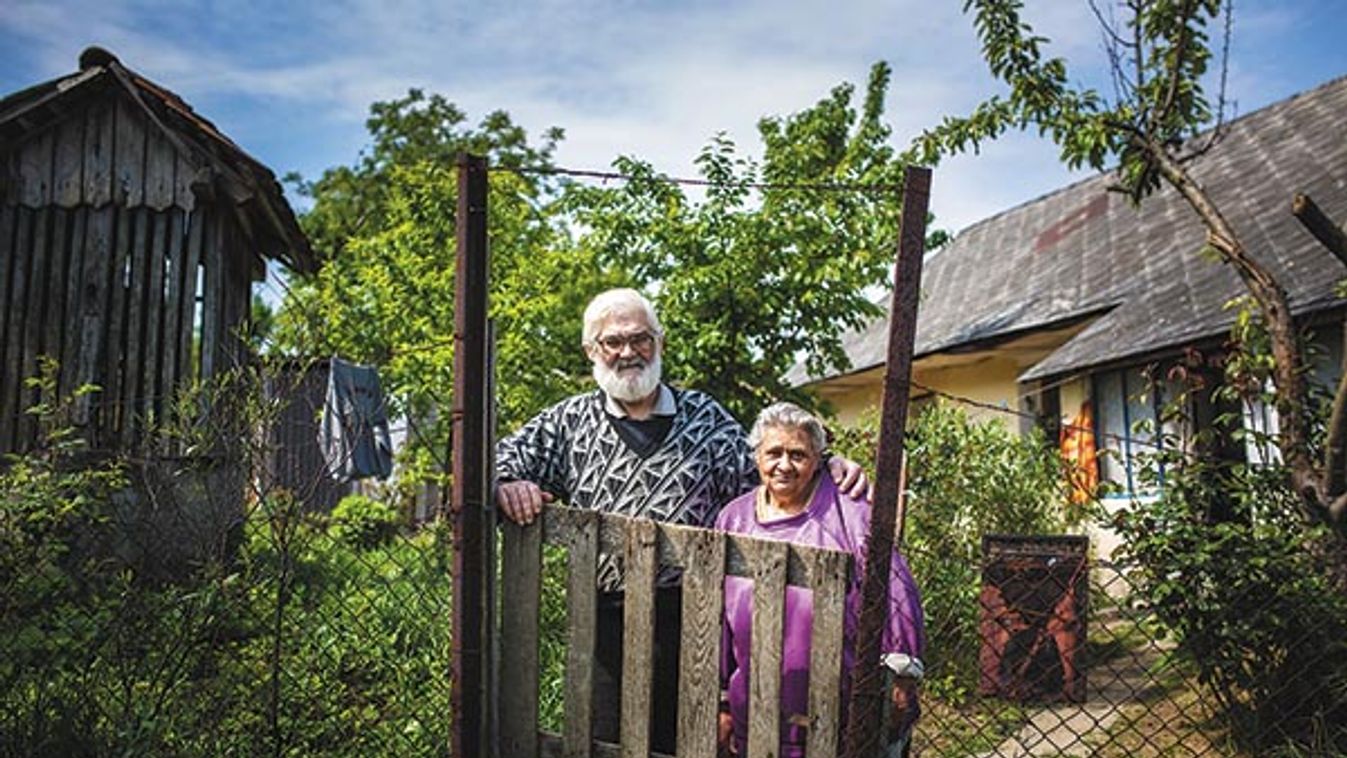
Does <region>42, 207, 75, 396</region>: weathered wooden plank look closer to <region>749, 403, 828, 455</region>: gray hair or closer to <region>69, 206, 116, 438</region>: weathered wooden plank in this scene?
<region>69, 206, 116, 438</region>: weathered wooden plank

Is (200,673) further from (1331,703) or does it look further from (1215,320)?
(1215,320)

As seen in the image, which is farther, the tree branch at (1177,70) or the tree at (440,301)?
the tree at (440,301)

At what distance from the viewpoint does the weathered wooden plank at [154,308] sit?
7492mm

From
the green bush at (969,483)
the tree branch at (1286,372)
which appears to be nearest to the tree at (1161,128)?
the tree branch at (1286,372)

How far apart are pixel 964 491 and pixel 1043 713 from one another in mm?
2591

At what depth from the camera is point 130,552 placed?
6246 mm

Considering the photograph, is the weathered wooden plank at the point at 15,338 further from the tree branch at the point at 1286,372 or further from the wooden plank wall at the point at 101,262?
the tree branch at the point at 1286,372

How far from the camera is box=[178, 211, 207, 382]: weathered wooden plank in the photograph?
299 inches

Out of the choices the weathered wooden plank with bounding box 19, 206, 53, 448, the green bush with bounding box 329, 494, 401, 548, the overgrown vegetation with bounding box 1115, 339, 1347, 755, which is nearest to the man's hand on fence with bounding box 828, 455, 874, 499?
the overgrown vegetation with bounding box 1115, 339, 1347, 755

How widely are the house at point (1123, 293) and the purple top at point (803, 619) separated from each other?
271cm

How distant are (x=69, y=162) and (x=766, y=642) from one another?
23.5ft

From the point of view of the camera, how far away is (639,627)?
2.74m

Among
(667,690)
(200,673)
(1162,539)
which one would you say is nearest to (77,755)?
(200,673)

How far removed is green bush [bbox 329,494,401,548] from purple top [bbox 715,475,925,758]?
7.55 metres
